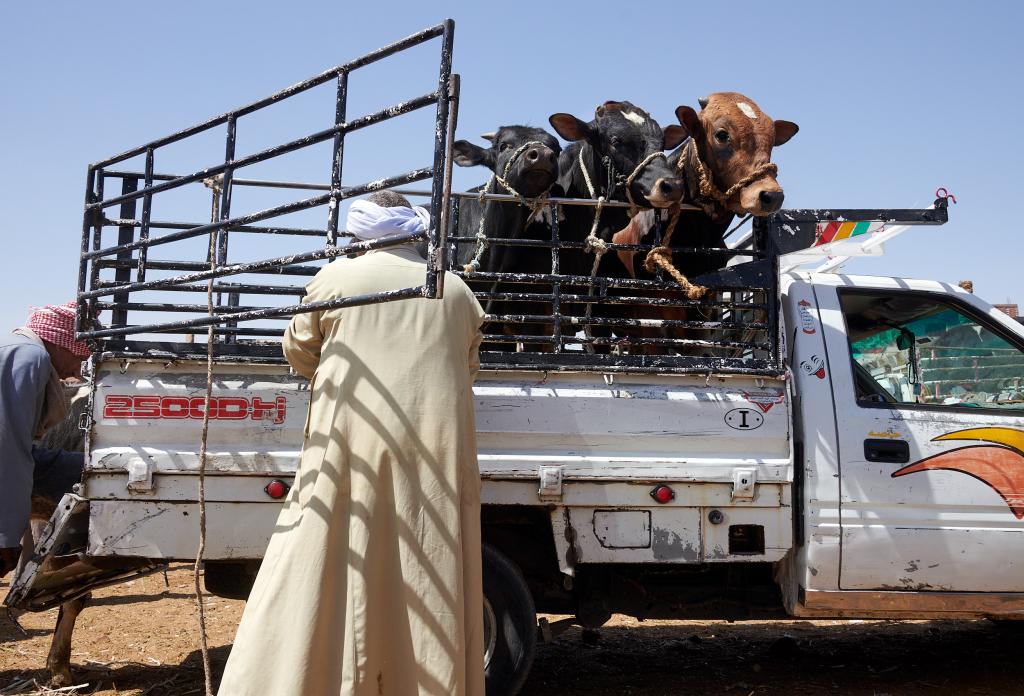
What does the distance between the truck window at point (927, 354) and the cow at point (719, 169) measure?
2.44 ft

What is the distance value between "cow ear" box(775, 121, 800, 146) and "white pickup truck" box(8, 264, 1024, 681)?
1.52 m

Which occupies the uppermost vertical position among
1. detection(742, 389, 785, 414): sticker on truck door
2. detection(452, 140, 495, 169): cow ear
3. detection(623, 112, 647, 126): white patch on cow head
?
detection(623, 112, 647, 126): white patch on cow head

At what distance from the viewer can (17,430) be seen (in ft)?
13.5

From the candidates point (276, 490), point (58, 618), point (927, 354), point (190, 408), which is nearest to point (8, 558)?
point (58, 618)

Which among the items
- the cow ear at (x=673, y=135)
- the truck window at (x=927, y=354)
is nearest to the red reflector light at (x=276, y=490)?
the truck window at (x=927, y=354)

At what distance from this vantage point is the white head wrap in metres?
2.99

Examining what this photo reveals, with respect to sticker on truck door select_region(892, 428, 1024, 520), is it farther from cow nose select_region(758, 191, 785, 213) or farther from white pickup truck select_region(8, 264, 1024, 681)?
cow nose select_region(758, 191, 785, 213)

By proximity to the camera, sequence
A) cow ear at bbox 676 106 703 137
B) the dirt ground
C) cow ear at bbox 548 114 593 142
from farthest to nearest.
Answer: cow ear at bbox 548 114 593 142, cow ear at bbox 676 106 703 137, the dirt ground

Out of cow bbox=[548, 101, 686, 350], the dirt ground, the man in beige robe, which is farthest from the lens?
cow bbox=[548, 101, 686, 350]

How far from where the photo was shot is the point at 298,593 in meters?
2.76

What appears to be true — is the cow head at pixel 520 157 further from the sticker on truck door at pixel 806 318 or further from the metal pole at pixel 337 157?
the metal pole at pixel 337 157

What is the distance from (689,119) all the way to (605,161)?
705mm

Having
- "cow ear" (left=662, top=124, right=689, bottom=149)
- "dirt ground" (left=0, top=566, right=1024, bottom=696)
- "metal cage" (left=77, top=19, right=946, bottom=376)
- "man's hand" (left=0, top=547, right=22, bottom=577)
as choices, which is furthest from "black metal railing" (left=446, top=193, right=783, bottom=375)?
"man's hand" (left=0, top=547, right=22, bottom=577)

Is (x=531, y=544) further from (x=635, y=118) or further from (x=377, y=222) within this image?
(x=635, y=118)
